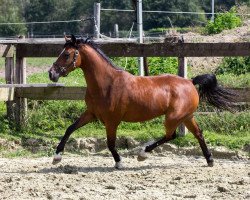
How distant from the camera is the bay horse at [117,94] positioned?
28.9 feet

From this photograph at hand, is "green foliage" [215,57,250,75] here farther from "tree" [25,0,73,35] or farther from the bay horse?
"tree" [25,0,73,35]

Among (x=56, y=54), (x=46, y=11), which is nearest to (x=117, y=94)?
(x=56, y=54)

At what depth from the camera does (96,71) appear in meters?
8.92

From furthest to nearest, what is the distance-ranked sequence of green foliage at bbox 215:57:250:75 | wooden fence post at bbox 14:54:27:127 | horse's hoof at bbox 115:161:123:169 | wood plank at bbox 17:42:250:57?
1. green foliage at bbox 215:57:250:75
2. wooden fence post at bbox 14:54:27:127
3. wood plank at bbox 17:42:250:57
4. horse's hoof at bbox 115:161:123:169

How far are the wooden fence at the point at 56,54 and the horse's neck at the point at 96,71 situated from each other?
1955 mm

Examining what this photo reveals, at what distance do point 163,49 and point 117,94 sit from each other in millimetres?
2270

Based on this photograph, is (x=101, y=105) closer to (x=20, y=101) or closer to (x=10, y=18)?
(x=20, y=101)

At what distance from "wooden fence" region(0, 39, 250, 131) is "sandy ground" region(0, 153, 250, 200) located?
154 cm

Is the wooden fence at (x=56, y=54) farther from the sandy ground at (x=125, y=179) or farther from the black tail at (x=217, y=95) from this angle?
the sandy ground at (x=125, y=179)

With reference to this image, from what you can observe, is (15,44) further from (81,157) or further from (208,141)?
(208,141)

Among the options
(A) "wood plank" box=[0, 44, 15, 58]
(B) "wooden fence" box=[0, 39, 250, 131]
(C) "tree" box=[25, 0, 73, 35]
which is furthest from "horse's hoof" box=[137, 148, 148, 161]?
(C) "tree" box=[25, 0, 73, 35]

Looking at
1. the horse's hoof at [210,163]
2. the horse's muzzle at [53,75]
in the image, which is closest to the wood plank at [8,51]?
the horse's muzzle at [53,75]

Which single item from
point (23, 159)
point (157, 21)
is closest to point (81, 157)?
point (23, 159)

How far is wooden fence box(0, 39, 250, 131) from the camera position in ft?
35.2
